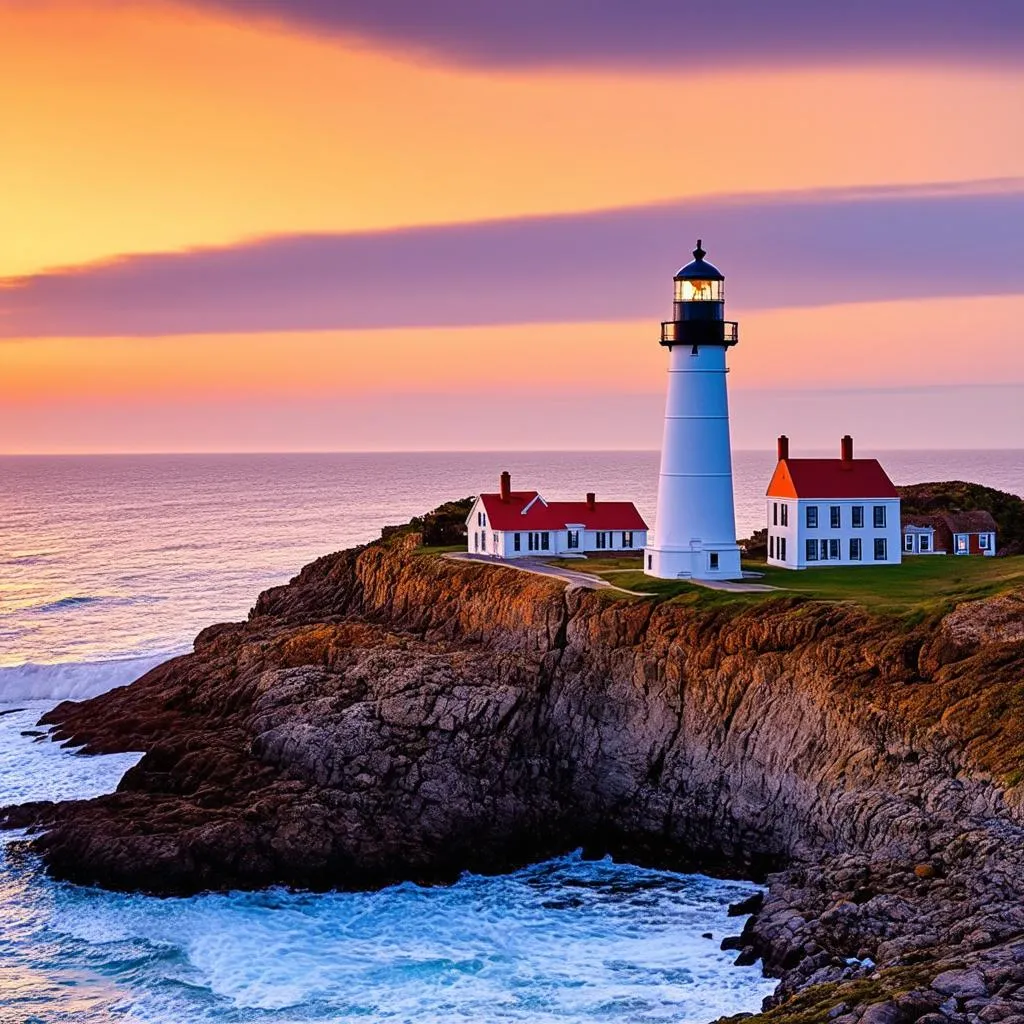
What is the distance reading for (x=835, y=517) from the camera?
55.4 metres

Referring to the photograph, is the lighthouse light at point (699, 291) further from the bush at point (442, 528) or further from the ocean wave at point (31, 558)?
the ocean wave at point (31, 558)

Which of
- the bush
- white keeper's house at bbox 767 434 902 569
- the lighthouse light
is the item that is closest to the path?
the bush

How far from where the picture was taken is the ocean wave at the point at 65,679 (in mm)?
64125

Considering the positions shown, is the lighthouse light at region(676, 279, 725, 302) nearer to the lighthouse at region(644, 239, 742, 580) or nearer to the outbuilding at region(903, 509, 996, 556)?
Result: the lighthouse at region(644, 239, 742, 580)

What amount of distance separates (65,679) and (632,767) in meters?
34.5

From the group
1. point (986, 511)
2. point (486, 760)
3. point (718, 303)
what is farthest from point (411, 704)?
point (986, 511)

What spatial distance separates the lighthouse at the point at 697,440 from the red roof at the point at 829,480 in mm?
5107

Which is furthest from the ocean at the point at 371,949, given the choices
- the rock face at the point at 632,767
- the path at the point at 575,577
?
the path at the point at 575,577

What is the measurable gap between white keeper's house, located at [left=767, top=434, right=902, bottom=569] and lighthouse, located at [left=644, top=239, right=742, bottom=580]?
4658 mm

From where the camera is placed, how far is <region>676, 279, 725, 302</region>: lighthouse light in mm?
51125

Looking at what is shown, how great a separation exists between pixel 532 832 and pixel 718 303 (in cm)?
2178

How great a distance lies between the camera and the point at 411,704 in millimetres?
41781

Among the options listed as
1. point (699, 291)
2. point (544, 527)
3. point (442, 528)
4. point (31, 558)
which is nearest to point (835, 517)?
point (699, 291)

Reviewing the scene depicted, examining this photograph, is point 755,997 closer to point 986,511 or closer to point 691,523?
point 691,523
